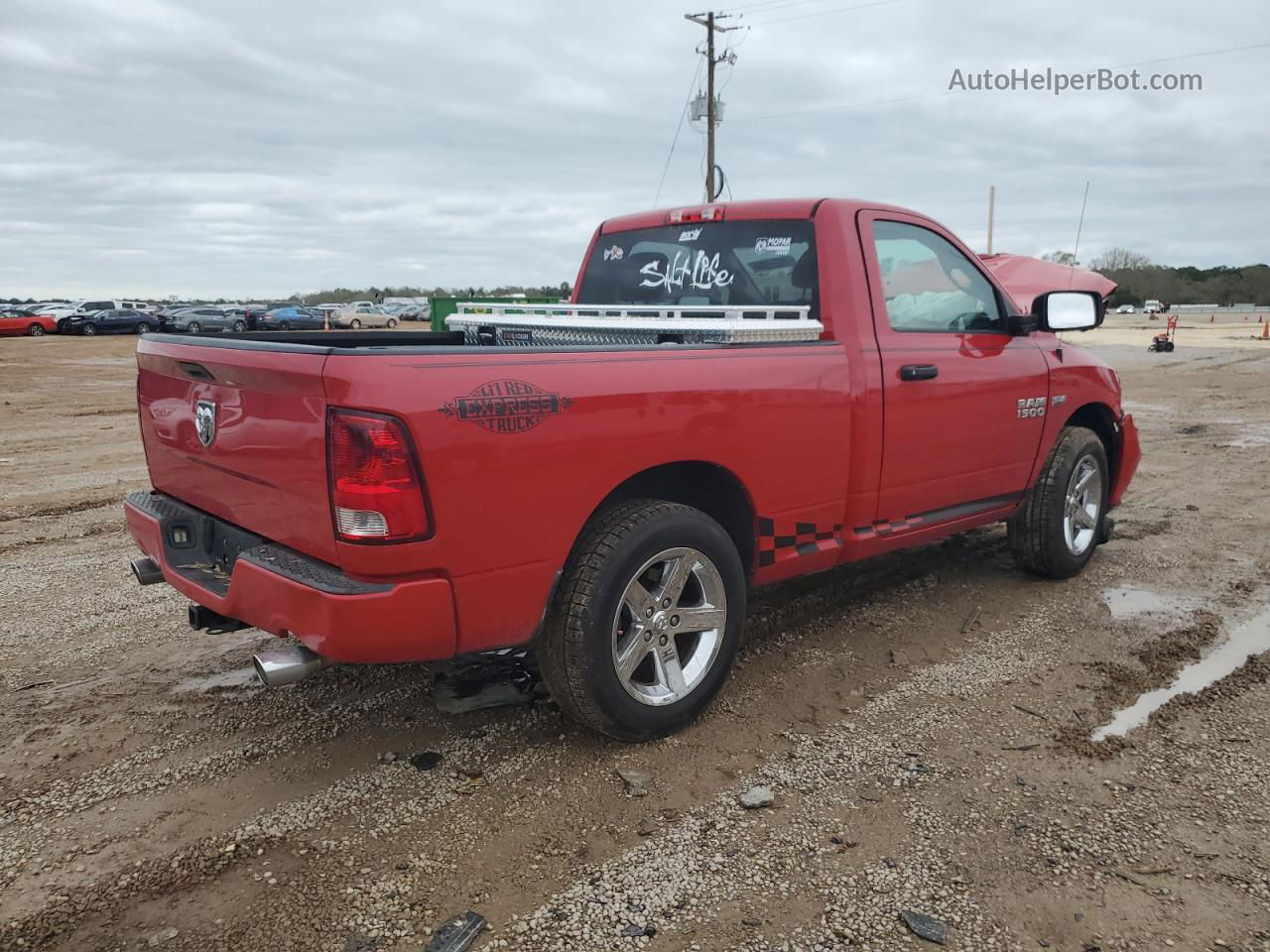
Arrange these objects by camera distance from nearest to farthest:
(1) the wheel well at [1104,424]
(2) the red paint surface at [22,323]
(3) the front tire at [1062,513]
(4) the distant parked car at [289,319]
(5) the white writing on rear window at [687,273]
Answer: (5) the white writing on rear window at [687,273] → (3) the front tire at [1062,513] → (1) the wheel well at [1104,424] → (2) the red paint surface at [22,323] → (4) the distant parked car at [289,319]

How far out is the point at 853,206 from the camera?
13.2ft

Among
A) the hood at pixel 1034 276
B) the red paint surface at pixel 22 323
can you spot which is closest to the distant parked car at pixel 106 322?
the red paint surface at pixel 22 323

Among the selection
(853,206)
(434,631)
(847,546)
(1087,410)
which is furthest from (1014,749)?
(1087,410)

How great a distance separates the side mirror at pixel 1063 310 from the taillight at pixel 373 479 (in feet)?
11.5

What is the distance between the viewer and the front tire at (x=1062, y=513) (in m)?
5.01

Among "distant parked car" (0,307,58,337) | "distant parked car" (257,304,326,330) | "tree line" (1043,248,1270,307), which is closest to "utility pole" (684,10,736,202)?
"distant parked car" (257,304,326,330)

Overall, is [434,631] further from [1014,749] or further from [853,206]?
[853,206]

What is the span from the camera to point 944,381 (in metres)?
4.16

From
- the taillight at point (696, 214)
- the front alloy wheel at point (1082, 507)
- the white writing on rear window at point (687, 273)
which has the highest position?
the taillight at point (696, 214)

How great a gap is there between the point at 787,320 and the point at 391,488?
6.11 ft

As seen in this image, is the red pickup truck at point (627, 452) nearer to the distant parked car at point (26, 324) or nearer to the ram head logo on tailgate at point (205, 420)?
the ram head logo on tailgate at point (205, 420)

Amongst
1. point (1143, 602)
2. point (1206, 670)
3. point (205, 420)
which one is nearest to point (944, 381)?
point (1206, 670)

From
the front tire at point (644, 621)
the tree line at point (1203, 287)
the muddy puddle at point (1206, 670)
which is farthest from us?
the tree line at point (1203, 287)

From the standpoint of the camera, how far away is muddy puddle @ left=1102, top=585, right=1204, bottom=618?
4673 mm
